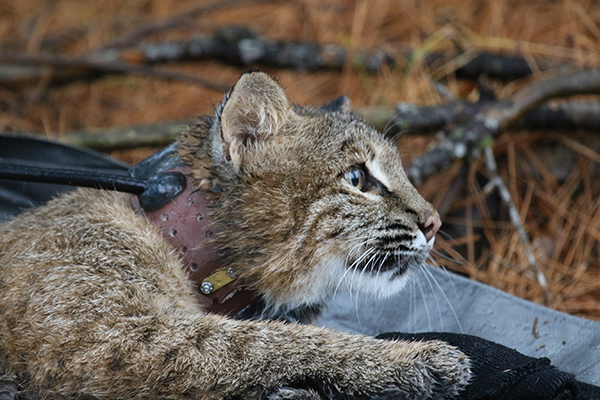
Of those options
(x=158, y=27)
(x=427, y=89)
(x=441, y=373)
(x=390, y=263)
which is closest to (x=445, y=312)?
(x=390, y=263)

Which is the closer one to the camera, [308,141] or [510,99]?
[308,141]

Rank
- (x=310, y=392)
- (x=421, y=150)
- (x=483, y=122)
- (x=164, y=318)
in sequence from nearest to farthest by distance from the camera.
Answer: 1. (x=310, y=392)
2. (x=164, y=318)
3. (x=483, y=122)
4. (x=421, y=150)

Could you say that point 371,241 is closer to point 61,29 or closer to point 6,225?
point 6,225

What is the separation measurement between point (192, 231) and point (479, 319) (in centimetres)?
168

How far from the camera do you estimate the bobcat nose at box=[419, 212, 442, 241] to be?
9.50ft

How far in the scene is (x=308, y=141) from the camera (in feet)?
9.66

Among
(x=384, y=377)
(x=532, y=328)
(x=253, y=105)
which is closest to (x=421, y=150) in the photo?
(x=532, y=328)

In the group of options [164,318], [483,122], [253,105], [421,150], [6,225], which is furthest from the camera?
[421,150]

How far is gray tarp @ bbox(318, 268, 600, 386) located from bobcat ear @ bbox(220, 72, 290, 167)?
3.21ft

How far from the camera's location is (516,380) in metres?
2.39

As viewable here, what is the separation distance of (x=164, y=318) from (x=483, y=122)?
2.94 metres

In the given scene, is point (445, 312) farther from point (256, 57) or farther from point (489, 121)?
point (256, 57)

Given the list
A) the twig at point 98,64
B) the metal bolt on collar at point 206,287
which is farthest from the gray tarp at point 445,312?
the twig at point 98,64

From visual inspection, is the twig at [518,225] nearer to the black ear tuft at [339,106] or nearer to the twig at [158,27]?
the black ear tuft at [339,106]
